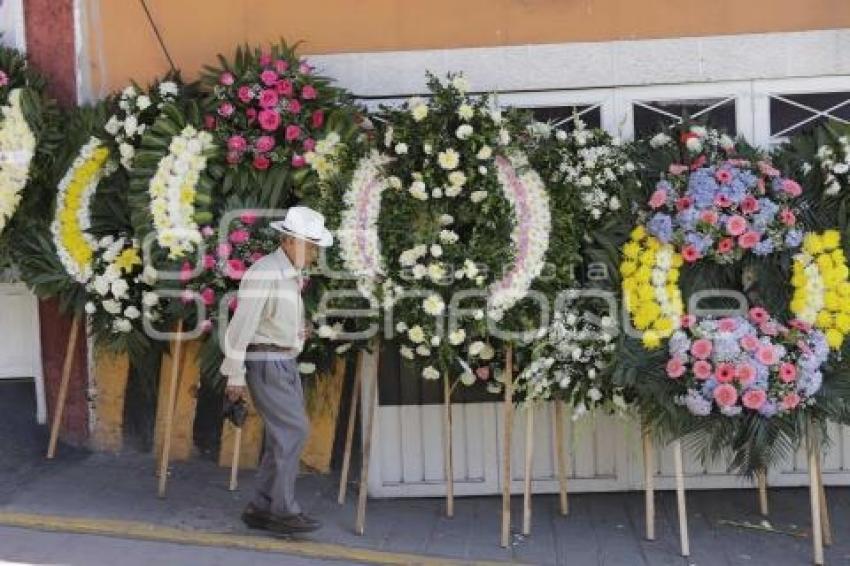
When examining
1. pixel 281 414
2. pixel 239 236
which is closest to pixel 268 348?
pixel 281 414

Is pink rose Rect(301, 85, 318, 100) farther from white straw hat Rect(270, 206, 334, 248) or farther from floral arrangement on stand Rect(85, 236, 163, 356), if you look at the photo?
floral arrangement on stand Rect(85, 236, 163, 356)

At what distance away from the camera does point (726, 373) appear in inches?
200

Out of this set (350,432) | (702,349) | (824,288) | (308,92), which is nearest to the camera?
(702,349)

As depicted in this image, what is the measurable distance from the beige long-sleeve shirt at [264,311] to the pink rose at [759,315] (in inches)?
89.8

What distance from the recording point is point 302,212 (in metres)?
5.12

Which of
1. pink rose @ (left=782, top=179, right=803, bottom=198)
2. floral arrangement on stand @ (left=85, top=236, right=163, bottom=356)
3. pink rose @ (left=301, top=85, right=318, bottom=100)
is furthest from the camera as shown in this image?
floral arrangement on stand @ (left=85, top=236, right=163, bottom=356)

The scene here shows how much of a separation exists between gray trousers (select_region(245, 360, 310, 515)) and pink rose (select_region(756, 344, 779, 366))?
7.42ft

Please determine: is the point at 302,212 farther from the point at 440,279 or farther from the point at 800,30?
the point at 800,30

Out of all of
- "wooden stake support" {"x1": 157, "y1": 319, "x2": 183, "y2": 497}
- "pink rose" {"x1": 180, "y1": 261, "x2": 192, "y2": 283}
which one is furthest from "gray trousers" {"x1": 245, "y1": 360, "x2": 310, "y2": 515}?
"wooden stake support" {"x1": 157, "y1": 319, "x2": 183, "y2": 497}

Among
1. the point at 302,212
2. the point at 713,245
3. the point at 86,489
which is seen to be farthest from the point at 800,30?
the point at 86,489

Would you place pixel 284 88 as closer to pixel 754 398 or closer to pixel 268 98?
pixel 268 98

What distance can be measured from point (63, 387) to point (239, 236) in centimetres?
157

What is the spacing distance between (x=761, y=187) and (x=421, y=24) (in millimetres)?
2153

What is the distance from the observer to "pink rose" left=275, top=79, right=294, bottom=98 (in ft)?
18.7
